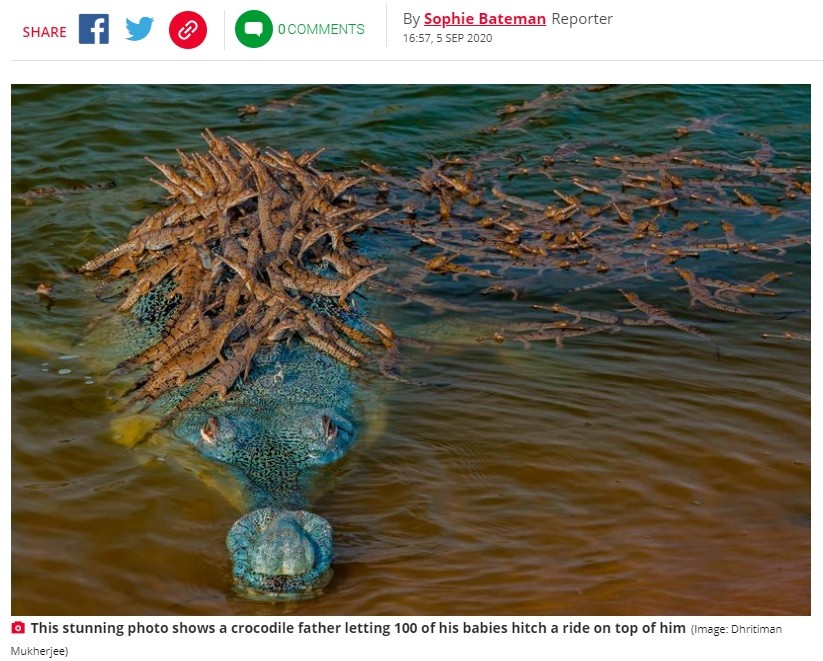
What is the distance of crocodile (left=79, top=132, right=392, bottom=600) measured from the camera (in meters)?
5.04

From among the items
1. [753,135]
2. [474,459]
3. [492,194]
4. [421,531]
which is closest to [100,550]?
[421,531]

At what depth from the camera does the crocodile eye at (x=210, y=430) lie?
573cm

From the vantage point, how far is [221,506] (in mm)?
5484
